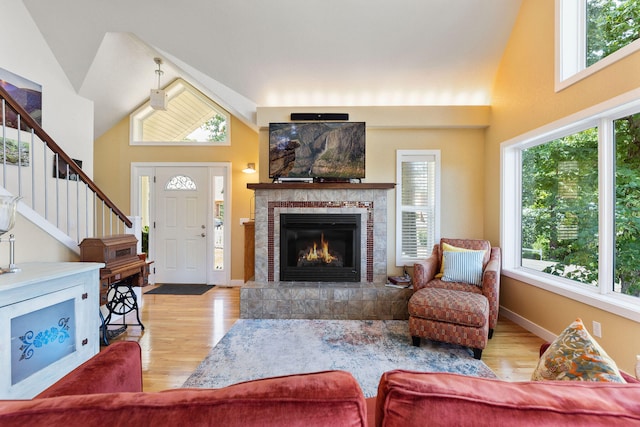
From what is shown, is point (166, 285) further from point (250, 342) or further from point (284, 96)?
point (284, 96)

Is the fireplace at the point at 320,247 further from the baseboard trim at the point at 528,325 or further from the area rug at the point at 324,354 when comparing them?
the baseboard trim at the point at 528,325

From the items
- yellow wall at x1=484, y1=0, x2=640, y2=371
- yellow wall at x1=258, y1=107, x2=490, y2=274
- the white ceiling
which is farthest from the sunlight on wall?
yellow wall at x1=484, y1=0, x2=640, y2=371

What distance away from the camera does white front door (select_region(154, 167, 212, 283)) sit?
487cm

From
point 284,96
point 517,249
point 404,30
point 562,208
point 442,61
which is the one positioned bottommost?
point 517,249

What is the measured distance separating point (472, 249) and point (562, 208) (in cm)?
94

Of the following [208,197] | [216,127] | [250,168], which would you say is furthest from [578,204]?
[216,127]

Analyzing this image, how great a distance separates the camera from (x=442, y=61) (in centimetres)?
360

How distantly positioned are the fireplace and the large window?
2.47 metres

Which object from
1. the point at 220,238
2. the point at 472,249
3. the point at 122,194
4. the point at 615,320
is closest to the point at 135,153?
the point at 122,194

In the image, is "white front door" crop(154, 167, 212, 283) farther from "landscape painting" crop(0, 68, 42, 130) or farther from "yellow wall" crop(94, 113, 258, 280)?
"landscape painting" crop(0, 68, 42, 130)

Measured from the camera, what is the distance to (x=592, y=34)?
8.20 feet

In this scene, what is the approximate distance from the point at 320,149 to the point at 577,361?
317 centimetres

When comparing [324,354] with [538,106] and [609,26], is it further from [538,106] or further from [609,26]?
[609,26]

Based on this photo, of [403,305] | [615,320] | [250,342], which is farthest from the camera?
[403,305]
